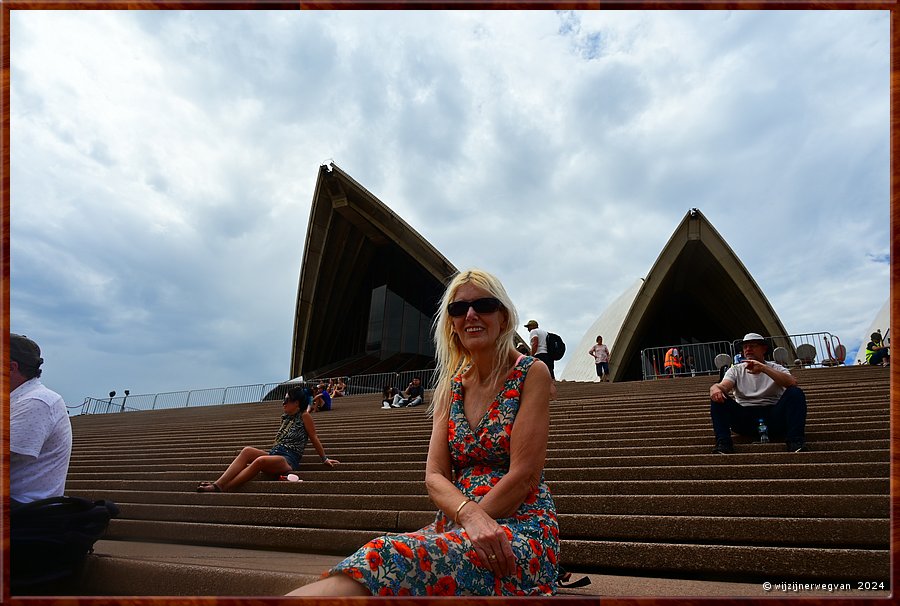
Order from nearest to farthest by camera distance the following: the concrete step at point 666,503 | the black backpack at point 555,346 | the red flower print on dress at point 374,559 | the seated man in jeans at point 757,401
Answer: the red flower print on dress at point 374,559, the concrete step at point 666,503, the seated man in jeans at point 757,401, the black backpack at point 555,346

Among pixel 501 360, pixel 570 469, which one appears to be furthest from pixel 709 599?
pixel 570 469

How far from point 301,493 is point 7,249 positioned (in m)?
3.44

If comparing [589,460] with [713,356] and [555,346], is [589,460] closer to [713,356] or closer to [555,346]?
[555,346]

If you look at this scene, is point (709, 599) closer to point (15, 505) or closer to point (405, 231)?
point (15, 505)

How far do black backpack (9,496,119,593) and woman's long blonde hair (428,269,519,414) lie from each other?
1665 mm

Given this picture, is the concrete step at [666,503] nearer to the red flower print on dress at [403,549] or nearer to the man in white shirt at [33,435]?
the man in white shirt at [33,435]

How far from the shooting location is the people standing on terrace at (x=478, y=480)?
1.22 m

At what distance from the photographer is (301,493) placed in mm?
4473

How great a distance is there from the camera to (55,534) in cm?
221

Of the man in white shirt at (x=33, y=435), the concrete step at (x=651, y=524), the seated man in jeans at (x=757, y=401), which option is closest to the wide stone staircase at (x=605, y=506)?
the concrete step at (x=651, y=524)

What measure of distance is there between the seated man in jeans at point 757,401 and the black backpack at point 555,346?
3609 millimetres

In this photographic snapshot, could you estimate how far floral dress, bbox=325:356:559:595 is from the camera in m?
1.20

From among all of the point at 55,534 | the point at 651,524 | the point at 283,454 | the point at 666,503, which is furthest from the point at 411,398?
the point at 55,534

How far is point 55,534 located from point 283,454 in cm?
285
